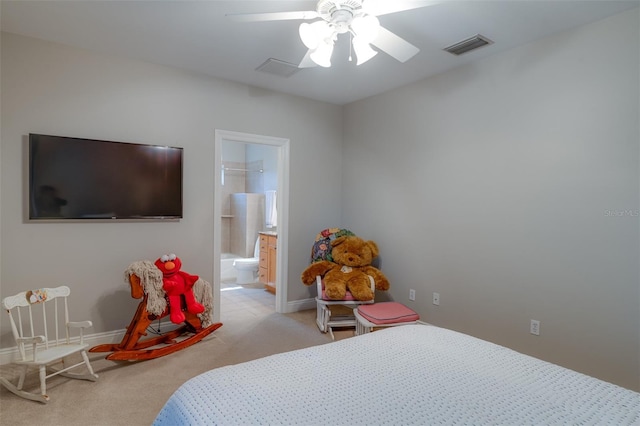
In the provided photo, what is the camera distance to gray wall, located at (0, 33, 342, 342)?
276cm

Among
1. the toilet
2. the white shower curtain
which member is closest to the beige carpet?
Answer: the toilet

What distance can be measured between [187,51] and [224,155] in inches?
147

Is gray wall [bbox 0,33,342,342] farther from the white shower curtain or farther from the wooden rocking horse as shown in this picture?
the white shower curtain

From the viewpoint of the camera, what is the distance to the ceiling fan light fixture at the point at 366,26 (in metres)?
1.85

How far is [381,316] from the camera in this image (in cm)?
315

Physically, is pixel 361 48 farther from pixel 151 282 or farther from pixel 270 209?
pixel 270 209

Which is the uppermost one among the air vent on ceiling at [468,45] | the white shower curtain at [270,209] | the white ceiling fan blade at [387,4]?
the air vent on ceiling at [468,45]

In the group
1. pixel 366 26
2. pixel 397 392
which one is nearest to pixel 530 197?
pixel 366 26

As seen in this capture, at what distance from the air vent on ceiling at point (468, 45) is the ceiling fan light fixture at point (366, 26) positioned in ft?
4.00

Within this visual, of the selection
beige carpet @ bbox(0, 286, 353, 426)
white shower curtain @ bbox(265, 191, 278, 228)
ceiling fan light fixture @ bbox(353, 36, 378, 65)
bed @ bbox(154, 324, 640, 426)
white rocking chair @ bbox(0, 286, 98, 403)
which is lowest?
beige carpet @ bbox(0, 286, 353, 426)

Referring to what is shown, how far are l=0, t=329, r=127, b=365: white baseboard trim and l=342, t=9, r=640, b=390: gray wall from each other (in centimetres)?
277

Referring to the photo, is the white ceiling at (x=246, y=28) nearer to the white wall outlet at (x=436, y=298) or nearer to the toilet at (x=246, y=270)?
the white wall outlet at (x=436, y=298)

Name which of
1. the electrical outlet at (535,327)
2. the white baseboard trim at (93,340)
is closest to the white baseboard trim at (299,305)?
the white baseboard trim at (93,340)

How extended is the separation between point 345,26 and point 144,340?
3.06 meters
